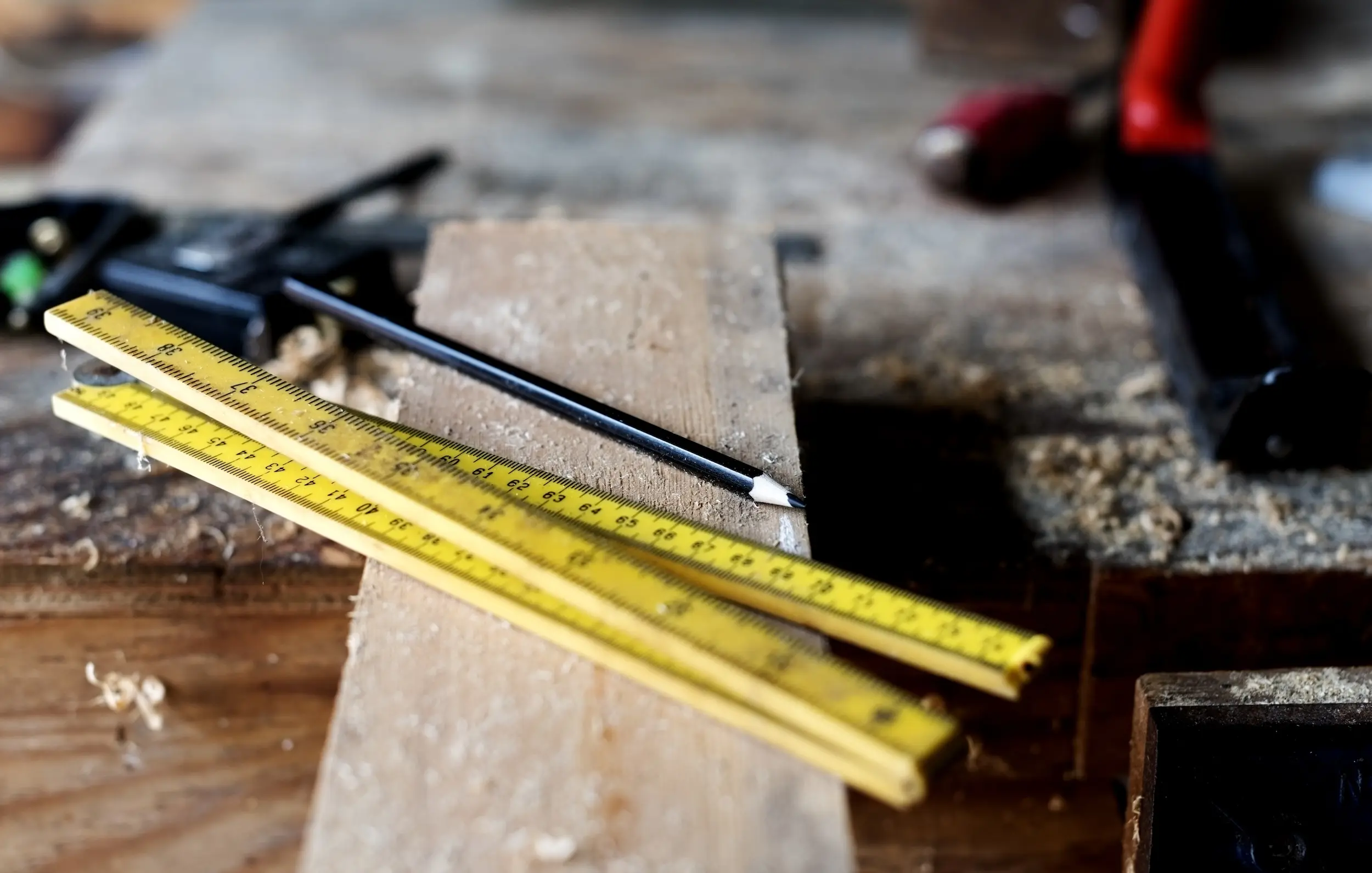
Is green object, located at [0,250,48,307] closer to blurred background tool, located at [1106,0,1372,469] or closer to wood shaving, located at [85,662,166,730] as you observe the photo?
wood shaving, located at [85,662,166,730]

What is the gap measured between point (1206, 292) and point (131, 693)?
975 millimetres

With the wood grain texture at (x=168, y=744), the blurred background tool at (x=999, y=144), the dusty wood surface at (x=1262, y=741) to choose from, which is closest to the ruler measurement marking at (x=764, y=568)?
the dusty wood surface at (x=1262, y=741)

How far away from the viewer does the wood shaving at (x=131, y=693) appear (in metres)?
0.94

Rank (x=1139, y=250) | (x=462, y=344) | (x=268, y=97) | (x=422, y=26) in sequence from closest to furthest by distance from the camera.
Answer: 1. (x=462, y=344)
2. (x=1139, y=250)
3. (x=268, y=97)
4. (x=422, y=26)

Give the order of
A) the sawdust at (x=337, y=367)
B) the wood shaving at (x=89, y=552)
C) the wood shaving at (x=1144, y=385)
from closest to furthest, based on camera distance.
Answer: the wood shaving at (x=89, y=552), the sawdust at (x=337, y=367), the wood shaving at (x=1144, y=385)

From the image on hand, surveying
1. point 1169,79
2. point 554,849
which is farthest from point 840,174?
point 554,849

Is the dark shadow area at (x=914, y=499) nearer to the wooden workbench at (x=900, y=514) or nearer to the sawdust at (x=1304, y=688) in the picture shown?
the wooden workbench at (x=900, y=514)

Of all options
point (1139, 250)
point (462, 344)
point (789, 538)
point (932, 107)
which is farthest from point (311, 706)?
point (932, 107)

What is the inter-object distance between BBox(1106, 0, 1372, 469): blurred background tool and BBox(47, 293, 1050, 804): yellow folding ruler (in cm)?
47

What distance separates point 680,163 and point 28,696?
92cm

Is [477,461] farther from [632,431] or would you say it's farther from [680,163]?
[680,163]

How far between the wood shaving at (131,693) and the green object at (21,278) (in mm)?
393

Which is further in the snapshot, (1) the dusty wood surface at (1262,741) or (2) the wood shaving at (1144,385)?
(2) the wood shaving at (1144,385)

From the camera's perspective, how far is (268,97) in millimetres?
1628
